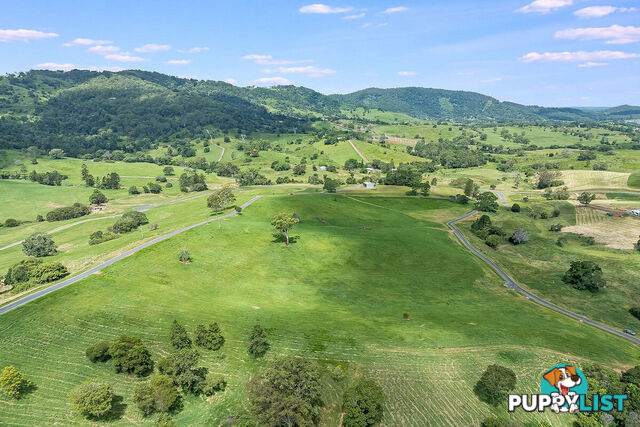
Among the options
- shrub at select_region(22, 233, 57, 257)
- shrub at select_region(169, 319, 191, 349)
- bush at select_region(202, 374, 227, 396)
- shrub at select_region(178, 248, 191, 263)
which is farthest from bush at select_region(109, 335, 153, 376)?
shrub at select_region(22, 233, 57, 257)

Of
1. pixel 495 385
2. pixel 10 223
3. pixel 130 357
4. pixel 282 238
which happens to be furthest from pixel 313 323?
pixel 10 223

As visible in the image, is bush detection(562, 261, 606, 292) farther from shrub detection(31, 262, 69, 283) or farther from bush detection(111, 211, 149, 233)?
bush detection(111, 211, 149, 233)

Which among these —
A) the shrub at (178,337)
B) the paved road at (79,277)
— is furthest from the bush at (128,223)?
the shrub at (178,337)

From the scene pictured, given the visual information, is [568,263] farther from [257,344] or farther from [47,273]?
[47,273]

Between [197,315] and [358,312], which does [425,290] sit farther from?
[197,315]

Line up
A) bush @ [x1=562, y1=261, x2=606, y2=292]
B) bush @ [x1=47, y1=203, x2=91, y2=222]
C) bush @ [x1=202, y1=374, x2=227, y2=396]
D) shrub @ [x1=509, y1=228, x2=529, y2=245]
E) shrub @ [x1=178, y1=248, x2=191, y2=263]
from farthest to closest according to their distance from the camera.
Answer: bush @ [x1=47, y1=203, x2=91, y2=222] → shrub @ [x1=509, y1=228, x2=529, y2=245] → bush @ [x1=562, y1=261, x2=606, y2=292] → shrub @ [x1=178, y1=248, x2=191, y2=263] → bush @ [x1=202, y1=374, x2=227, y2=396]

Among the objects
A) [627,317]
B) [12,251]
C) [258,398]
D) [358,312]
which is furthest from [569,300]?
[12,251]
